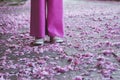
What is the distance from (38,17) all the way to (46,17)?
16 cm

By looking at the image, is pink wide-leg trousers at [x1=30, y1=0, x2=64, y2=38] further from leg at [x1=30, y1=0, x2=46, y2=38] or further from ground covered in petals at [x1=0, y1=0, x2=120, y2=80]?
ground covered in petals at [x1=0, y1=0, x2=120, y2=80]

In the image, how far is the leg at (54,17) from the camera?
13.0 ft

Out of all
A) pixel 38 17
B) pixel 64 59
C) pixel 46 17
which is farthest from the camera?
pixel 46 17

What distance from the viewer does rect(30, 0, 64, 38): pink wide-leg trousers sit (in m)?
3.93

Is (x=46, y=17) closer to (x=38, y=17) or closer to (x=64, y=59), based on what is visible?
(x=38, y=17)

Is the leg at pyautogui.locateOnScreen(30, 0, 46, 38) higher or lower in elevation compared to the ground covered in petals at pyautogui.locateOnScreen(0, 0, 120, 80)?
higher

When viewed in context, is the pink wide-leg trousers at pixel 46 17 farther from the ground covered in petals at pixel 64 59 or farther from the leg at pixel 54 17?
the ground covered in petals at pixel 64 59

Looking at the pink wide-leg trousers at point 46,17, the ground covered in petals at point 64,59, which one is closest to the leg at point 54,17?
the pink wide-leg trousers at point 46,17

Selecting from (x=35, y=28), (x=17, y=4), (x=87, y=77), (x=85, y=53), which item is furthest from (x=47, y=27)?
(x=17, y=4)

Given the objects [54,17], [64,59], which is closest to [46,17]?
[54,17]

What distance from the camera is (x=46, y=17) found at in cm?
407

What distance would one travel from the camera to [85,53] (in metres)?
3.54

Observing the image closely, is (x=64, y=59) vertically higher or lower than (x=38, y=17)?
lower

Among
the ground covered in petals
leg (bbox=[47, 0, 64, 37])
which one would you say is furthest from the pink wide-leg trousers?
the ground covered in petals
